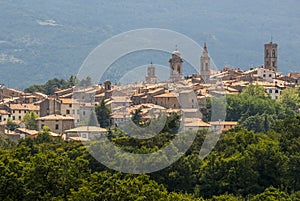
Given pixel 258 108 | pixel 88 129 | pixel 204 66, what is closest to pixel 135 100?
pixel 258 108

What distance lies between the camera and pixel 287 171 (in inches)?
1779

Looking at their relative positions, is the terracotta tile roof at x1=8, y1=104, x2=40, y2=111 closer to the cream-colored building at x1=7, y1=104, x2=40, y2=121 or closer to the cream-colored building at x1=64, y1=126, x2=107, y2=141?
the cream-colored building at x1=7, y1=104, x2=40, y2=121

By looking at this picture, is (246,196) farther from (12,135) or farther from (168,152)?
(12,135)

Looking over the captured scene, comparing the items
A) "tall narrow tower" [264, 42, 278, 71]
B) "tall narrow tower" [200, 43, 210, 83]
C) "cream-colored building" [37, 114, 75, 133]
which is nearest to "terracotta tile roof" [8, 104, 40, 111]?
"cream-colored building" [37, 114, 75, 133]

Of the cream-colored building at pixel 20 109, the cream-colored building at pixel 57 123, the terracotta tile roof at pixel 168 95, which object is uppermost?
the terracotta tile roof at pixel 168 95

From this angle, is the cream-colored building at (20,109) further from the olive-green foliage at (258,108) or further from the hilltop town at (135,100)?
the olive-green foliage at (258,108)

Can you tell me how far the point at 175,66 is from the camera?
99062 mm

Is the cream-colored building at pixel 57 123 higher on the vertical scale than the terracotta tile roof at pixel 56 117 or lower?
lower

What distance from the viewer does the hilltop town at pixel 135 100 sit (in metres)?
76.6

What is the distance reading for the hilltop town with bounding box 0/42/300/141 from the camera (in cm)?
7662

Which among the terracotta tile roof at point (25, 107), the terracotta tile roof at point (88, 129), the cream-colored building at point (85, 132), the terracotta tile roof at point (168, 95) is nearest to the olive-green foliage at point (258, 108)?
the terracotta tile roof at point (168, 95)

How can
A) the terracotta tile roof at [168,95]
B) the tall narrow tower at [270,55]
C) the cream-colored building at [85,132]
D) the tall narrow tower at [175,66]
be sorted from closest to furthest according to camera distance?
1. the cream-colored building at [85,132]
2. the terracotta tile roof at [168,95]
3. the tall narrow tower at [175,66]
4. the tall narrow tower at [270,55]

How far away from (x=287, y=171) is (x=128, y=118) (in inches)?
1154

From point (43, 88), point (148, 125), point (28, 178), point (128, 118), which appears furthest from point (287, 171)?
point (43, 88)
